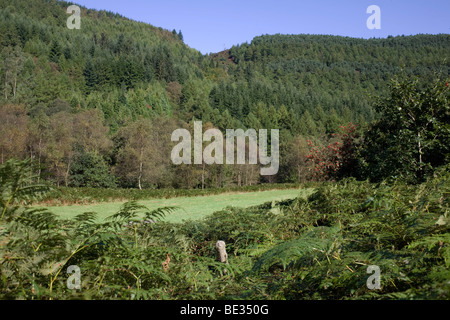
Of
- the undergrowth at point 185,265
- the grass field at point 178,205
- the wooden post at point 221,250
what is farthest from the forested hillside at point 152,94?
the grass field at point 178,205

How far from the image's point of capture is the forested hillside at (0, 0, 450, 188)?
130ft

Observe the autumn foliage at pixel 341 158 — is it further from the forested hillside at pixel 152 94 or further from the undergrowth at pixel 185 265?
the undergrowth at pixel 185 265

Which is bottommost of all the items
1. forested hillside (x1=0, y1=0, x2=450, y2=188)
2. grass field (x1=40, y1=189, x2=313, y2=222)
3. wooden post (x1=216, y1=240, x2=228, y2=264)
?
grass field (x1=40, y1=189, x2=313, y2=222)

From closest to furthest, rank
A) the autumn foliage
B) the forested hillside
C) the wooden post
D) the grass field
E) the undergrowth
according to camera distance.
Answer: the undergrowth → the wooden post → the autumn foliage → the grass field → the forested hillside

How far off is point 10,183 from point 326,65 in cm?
18009

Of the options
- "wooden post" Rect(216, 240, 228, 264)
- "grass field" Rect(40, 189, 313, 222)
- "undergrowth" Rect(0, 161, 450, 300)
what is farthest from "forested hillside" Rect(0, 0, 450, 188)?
"grass field" Rect(40, 189, 313, 222)

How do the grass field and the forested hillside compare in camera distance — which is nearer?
the grass field

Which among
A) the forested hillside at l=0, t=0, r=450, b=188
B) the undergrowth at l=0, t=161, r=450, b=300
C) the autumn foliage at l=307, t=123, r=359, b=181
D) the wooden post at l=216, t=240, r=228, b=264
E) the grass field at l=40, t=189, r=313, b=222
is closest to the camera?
the undergrowth at l=0, t=161, r=450, b=300

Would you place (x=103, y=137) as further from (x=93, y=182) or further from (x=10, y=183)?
(x=10, y=183)

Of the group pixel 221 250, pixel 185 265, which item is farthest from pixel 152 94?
pixel 185 265

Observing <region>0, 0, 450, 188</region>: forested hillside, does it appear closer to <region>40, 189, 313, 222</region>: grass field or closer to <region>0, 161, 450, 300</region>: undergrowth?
<region>0, 161, 450, 300</region>: undergrowth
